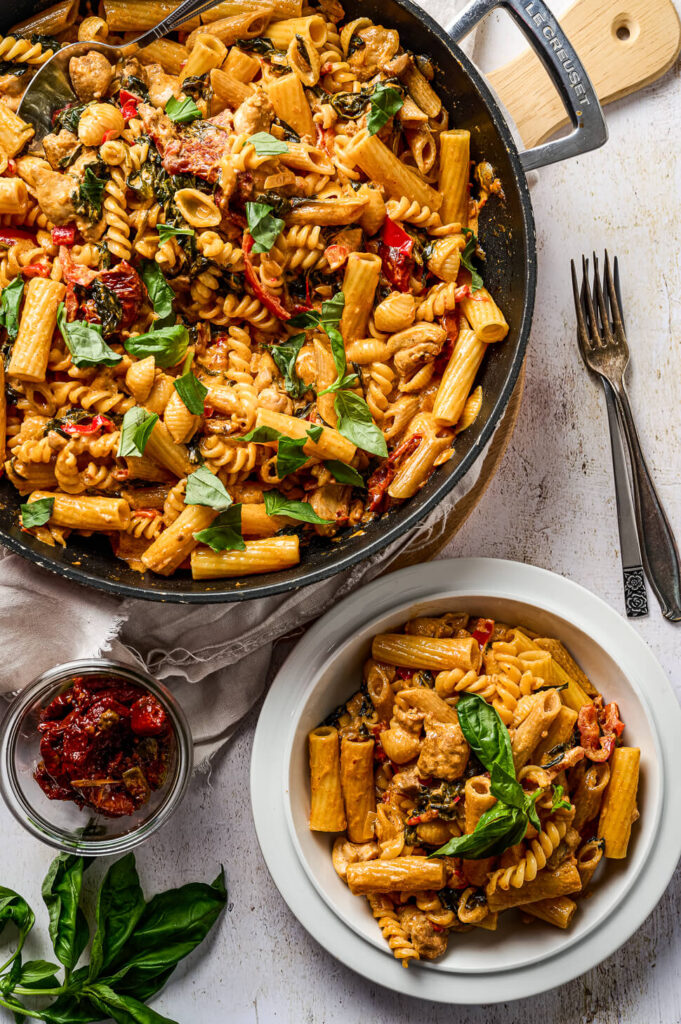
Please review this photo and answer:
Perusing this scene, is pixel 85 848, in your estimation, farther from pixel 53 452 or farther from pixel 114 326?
pixel 114 326

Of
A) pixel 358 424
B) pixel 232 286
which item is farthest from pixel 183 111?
pixel 358 424

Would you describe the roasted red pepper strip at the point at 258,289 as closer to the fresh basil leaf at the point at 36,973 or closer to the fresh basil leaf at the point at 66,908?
the fresh basil leaf at the point at 66,908

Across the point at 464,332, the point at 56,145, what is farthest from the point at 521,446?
the point at 56,145

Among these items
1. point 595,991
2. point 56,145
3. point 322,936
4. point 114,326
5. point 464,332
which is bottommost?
point 595,991

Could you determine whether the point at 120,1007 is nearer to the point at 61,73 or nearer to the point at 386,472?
the point at 386,472

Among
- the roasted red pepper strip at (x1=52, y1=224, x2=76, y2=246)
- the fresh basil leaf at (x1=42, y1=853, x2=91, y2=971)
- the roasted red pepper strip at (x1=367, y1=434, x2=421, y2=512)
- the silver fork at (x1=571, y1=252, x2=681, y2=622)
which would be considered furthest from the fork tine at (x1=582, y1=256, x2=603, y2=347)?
the fresh basil leaf at (x1=42, y1=853, x2=91, y2=971)

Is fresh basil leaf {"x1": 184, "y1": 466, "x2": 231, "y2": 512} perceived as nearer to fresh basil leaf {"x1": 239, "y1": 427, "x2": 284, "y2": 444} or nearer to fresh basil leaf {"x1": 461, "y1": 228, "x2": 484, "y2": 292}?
fresh basil leaf {"x1": 239, "y1": 427, "x2": 284, "y2": 444}
